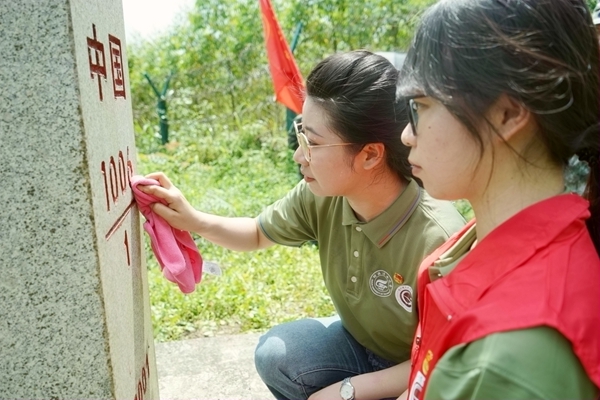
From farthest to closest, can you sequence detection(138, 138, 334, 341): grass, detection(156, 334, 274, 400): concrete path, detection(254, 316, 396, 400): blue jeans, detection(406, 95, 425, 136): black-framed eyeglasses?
detection(138, 138, 334, 341): grass → detection(156, 334, 274, 400): concrete path → detection(254, 316, 396, 400): blue jeans → detection(406, 95, 425, 136): black-framed eyeglasses

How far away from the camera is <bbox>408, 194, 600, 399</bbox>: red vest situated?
33.3 inches

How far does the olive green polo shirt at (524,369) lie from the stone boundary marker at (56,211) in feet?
2.53

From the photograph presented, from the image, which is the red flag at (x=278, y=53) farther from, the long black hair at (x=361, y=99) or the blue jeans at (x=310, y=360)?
the long black hair at (x=361, y=99)

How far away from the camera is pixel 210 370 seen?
2588 millimetres

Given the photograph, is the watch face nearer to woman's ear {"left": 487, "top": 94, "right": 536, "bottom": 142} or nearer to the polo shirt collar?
the polo shirt collar

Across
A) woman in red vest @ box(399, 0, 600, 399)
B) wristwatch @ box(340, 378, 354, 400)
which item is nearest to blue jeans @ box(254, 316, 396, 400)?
wristwatch @ box(340, 378, 354, 400)

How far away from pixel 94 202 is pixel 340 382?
3.13ft

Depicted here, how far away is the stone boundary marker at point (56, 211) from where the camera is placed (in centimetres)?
111

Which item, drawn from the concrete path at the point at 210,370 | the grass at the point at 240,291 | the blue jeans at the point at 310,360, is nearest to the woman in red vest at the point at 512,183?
the blue jeans at the point at 310,360

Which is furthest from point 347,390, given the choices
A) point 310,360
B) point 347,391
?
point 310,360

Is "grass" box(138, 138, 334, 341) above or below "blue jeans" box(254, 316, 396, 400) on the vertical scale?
below

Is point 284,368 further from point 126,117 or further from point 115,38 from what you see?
point 115,38

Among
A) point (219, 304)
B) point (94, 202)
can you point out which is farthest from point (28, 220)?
point (219, 304)

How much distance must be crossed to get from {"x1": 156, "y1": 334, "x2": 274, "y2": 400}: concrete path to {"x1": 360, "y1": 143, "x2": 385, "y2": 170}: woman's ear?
118 centimetres
